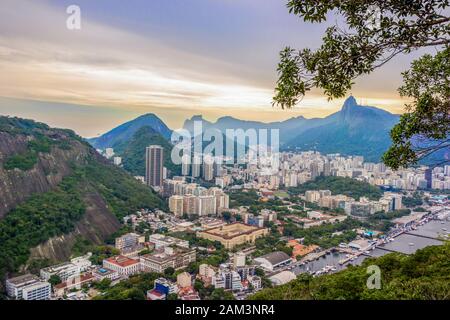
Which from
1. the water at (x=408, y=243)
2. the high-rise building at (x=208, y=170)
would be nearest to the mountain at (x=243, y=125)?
the high-rise building at (x=208, y=170)

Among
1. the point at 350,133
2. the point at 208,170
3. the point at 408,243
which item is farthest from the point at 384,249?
the point at 350,133

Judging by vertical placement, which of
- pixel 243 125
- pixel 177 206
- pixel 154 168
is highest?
pixel 243 125

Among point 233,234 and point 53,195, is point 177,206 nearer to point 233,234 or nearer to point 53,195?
point 233,234

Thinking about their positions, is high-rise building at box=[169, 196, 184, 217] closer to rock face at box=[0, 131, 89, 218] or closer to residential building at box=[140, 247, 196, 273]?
rock face at box=[0, 131, 89, 218]

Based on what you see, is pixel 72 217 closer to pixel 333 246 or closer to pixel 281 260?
pixel 281 260

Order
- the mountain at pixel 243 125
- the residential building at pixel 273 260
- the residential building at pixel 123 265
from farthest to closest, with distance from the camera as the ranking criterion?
the mountain at pixel 243 125 < the residential building at pixel 273 260 < the residential building at pixel 123 265

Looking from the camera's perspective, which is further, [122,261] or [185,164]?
[185,164]

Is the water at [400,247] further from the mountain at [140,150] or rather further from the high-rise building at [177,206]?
the mountain at [140,150]

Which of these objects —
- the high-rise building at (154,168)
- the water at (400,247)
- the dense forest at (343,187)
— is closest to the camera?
the water at (400,247)
